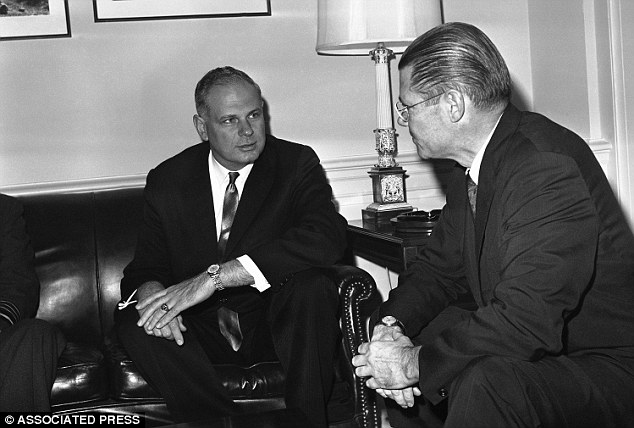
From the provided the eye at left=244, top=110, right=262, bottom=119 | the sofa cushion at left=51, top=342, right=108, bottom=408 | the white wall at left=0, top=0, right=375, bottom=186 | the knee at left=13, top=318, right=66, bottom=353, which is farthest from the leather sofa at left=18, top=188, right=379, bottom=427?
the eye at left=244, top=110, right=262, bottom=119

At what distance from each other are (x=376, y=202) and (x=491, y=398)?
1913 millimetres

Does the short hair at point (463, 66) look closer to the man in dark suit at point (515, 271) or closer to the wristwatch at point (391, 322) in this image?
the man in dark suit at point (515, 271)

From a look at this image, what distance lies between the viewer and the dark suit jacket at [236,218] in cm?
293

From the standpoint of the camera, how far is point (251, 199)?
2.98 metres

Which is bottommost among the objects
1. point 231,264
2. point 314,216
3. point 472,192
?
point 231,264

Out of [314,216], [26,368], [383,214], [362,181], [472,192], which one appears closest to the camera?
[472,192]

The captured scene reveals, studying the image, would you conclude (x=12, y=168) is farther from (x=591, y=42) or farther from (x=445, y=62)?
(x=591, y=42)

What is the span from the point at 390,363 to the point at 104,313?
5.34ft

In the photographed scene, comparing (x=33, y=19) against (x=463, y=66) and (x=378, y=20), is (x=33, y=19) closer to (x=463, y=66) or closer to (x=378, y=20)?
(x=378, y=20)

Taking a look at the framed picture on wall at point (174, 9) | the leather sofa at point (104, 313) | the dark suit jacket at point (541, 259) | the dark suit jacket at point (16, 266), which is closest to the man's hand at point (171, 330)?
the leather sofa at point (104, 313)

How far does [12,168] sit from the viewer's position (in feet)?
11.6

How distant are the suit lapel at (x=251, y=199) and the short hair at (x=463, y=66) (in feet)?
3.62

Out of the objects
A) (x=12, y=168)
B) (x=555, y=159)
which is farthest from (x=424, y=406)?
(x=12, y=168)

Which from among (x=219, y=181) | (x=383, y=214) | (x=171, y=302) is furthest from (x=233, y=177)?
(x=383, y=214)
